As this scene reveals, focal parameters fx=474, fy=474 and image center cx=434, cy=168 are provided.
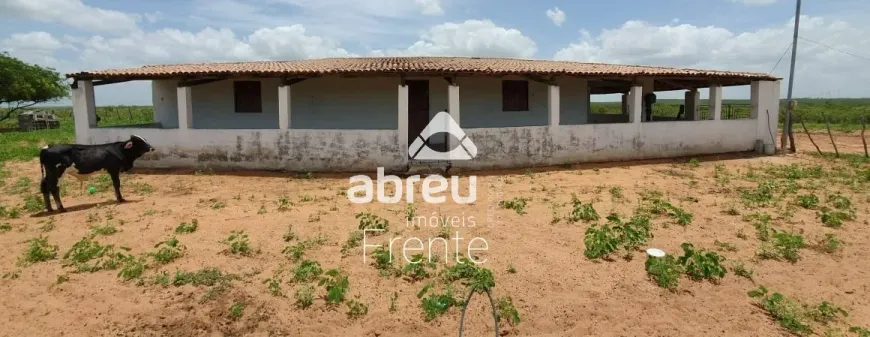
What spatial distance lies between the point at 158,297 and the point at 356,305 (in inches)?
77.1

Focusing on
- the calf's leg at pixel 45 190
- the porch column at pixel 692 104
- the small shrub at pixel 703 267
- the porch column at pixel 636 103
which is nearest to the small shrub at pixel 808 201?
the small shrub at pixel 703 267

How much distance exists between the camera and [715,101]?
47.5ft

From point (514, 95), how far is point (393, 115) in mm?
3811

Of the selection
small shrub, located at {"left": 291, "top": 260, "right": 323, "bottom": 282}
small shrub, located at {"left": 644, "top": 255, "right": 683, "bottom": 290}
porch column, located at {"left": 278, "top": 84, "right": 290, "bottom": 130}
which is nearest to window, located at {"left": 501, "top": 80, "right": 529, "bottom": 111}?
porch column, located at {"left": 278, "top": 84, "right": 290, "bottom": 130}

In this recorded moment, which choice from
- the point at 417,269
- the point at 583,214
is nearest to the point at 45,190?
the point at 417,269

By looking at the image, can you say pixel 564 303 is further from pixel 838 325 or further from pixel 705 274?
pixel 838 325

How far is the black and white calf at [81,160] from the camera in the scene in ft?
25.2

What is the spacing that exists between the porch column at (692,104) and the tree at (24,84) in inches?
1341

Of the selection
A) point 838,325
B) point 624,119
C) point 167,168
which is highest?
point 624,119

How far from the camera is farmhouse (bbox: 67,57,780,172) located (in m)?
11.7

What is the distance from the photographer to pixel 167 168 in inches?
484

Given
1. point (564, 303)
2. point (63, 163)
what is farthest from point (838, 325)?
point (63, 163)

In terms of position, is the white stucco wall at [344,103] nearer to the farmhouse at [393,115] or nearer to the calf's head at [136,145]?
the farmhouse at [393,115]

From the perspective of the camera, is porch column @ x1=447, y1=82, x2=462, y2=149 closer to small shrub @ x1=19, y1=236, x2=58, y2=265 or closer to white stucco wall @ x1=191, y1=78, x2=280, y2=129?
white stucco wall @ x1=191, y1=78, x2=280, y2=129
